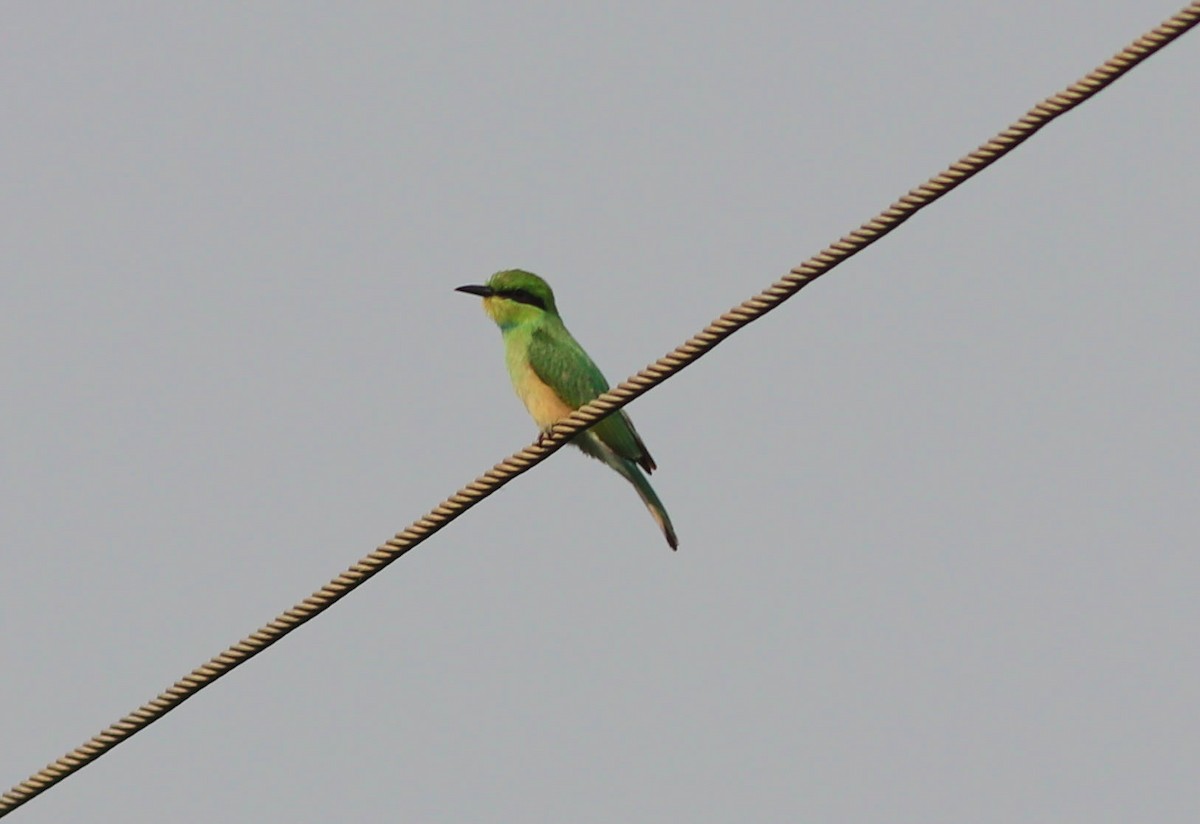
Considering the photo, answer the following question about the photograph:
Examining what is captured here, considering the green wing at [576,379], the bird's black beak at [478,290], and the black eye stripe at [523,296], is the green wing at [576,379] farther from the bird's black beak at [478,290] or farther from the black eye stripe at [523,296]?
the bird's black beak at [478,290]

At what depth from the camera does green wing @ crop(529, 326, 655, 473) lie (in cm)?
793

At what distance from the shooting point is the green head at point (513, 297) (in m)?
8.37

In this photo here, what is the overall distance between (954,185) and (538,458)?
168 centimetres

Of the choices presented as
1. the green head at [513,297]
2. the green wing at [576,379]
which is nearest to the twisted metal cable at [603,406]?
the green wing at [576,379]

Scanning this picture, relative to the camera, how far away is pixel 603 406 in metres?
5.24

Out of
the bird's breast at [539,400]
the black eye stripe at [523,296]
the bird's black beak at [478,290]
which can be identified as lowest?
the bird's breast at [539,400]

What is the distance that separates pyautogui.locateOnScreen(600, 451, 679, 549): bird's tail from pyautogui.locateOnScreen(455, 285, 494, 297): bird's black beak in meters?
1.00

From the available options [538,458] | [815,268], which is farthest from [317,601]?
[815,268]

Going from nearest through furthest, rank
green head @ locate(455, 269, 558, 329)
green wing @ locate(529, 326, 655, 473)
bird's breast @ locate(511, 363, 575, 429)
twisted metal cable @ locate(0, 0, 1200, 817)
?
twisted metal cable @ locate(0, 0, 1200, 817)
green wing @ locate(529, 326, 655, 473)
bird's breast @ locate(511, 363, 575, 429)
green head @ locate(455, 269, 558, 329)

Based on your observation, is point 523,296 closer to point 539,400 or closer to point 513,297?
point 513,297

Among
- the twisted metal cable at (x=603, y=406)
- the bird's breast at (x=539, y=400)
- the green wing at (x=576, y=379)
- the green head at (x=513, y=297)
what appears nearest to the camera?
the twisted metal cable at (x=603, y=406)

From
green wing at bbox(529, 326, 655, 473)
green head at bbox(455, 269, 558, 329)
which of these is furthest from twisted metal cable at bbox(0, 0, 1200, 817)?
green head at bbox(455, 269, 558, 329)

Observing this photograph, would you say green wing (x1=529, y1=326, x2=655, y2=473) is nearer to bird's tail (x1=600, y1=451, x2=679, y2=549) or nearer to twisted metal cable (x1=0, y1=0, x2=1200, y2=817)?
bird's tail (x1=600, y1=451, x2=679, y2=549)

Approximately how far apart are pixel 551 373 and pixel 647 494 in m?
0.73
